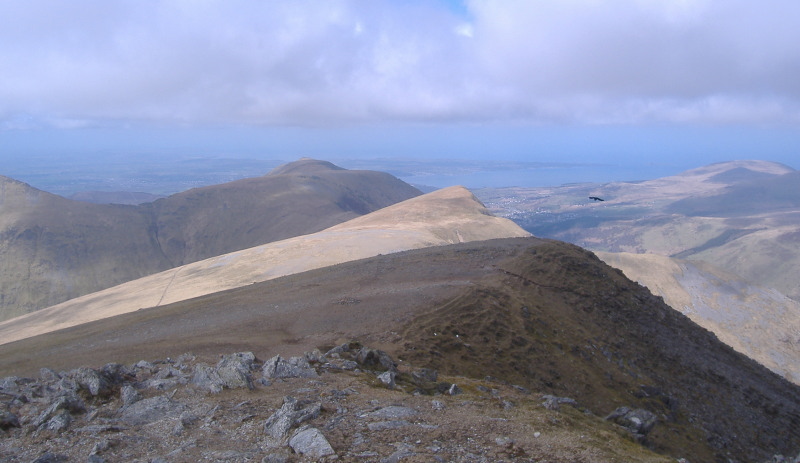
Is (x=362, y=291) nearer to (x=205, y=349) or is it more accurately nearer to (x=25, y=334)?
(x=205, y=349)

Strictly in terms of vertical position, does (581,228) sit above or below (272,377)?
below

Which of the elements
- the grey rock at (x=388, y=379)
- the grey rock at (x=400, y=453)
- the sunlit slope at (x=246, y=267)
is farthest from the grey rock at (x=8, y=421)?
the sunlit slope at (x=246, y=267)

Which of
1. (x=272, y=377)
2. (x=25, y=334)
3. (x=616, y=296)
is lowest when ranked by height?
(x=25, y=334)

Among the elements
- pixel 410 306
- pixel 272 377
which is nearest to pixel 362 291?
pixel 410 306

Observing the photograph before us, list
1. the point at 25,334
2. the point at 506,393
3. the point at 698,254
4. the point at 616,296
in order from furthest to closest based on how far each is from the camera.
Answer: the point at 698,254 < the point at 25,334 < the point at 616,296 < the point at 506,393

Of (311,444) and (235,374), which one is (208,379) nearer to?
(235,374)

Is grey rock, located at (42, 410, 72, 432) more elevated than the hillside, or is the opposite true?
grey rock, located at (42, 410, 72, 432)

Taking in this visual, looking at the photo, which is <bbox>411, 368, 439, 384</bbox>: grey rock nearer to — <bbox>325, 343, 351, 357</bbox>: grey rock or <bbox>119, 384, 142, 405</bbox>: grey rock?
<bbox>325, 343, 351, 357</bbox>: grey rock

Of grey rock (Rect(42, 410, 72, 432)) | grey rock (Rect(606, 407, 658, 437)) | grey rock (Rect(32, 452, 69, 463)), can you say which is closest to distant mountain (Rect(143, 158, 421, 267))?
grey rock (Rect(606, 407, 658, 437))

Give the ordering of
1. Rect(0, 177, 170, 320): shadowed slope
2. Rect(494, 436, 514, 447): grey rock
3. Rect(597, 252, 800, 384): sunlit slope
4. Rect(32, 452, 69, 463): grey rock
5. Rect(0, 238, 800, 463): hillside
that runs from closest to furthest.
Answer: Rect(32, 452, 69, 463): grey rock → Rect(494, 436, 514, 447): grey rock → Rect(0, 238, 800, 463): hillside → Rect(597, 252, 800, 384): sunlit slope → Rect(0, 177, 170, 320): shadowed slope
